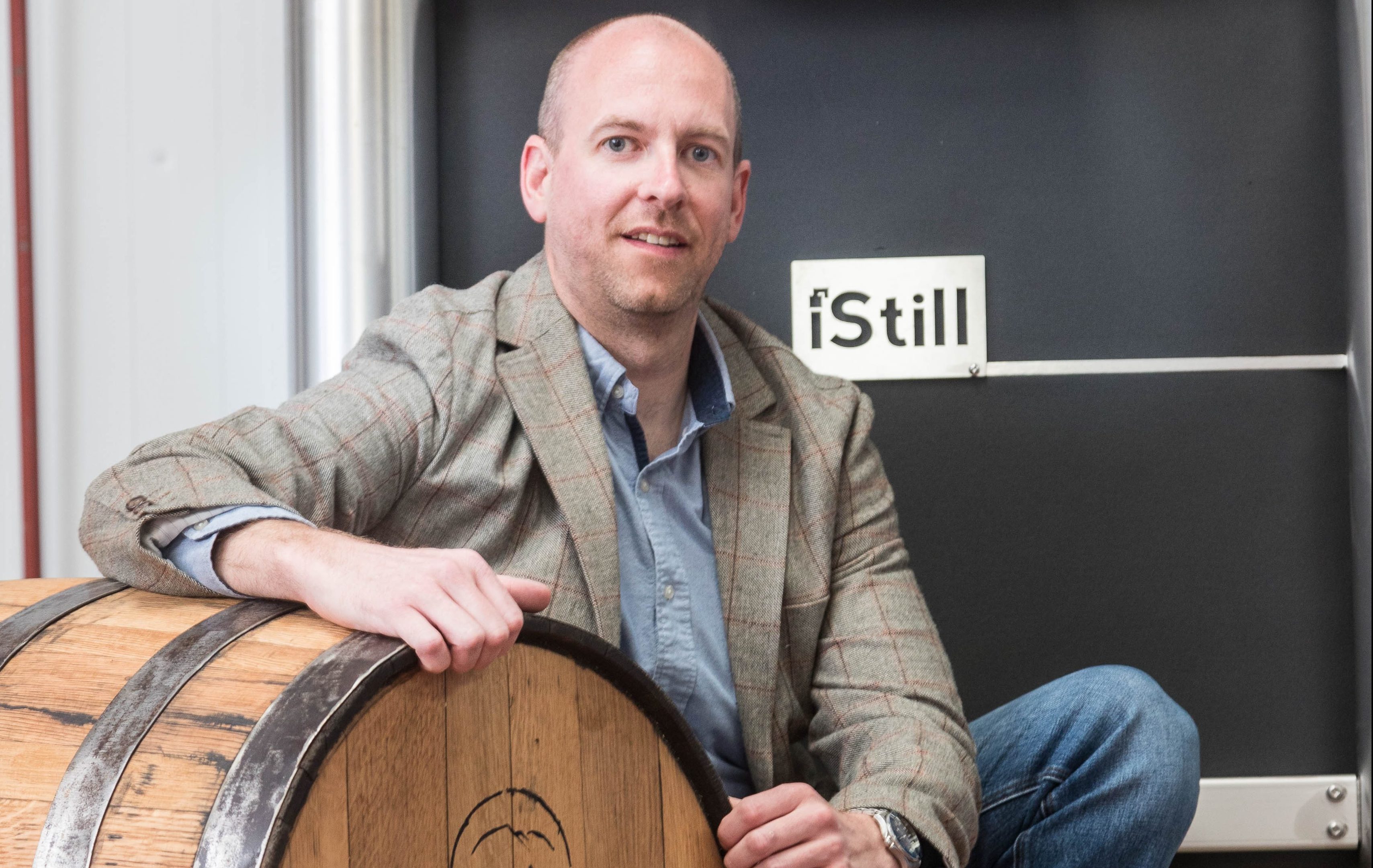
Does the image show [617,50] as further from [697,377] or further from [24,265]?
[24,265]

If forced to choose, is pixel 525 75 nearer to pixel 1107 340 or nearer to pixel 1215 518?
pixel 1107 340

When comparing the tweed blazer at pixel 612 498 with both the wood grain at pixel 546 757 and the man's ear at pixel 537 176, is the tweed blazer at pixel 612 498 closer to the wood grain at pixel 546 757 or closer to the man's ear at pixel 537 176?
the man's ear at pixel 537 176

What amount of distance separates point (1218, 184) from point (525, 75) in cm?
124

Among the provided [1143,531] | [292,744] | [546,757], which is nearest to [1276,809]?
[1143,531]

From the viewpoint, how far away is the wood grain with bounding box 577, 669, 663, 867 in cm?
100

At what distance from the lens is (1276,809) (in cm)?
210

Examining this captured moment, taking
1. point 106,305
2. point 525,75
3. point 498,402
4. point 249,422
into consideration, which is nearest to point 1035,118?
point 525,75

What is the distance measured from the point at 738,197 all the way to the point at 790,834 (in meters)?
0.93

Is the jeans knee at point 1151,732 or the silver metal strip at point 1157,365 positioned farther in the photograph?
the silver metal strip at point 1157,365

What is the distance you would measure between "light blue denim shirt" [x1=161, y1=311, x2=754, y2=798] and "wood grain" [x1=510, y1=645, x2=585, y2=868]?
447 mm

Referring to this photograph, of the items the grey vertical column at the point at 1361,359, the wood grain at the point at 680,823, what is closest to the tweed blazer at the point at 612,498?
the wood grain at the point at 680,823

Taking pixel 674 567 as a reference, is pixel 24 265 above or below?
above

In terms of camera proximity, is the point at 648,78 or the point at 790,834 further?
the point at 648,78

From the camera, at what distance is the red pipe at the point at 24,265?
1933 millimetres
